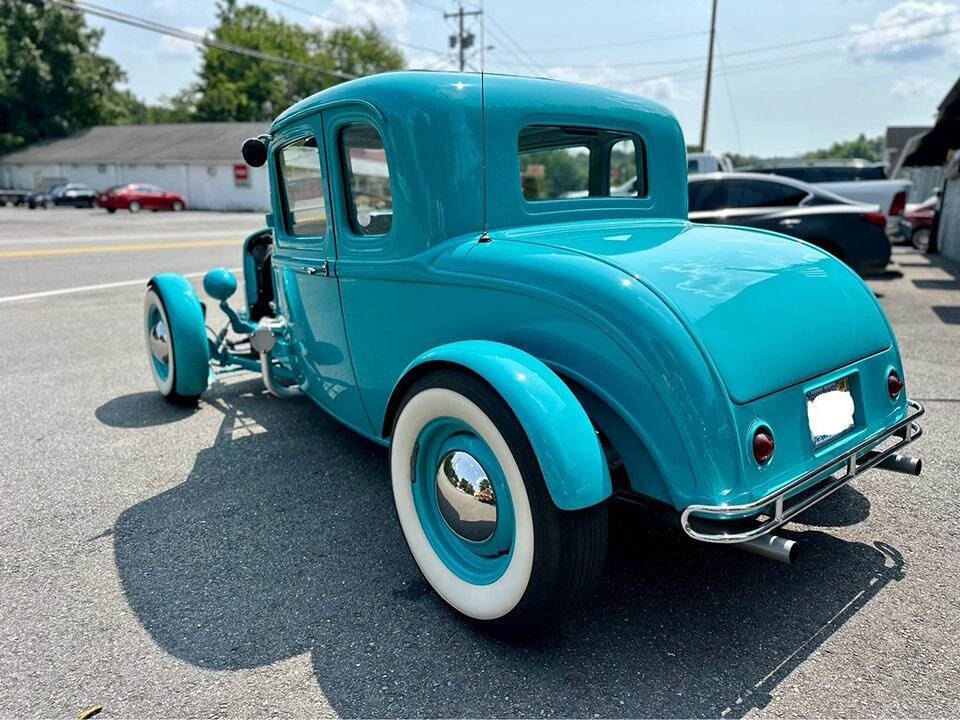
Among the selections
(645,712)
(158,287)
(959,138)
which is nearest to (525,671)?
(645,712)

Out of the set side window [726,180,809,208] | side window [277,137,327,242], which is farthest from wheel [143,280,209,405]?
side window [726,180,809,208]

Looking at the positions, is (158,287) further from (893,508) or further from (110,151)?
(110,151)

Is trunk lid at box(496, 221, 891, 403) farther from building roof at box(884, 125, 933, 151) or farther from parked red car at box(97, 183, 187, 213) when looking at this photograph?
building roof at box(884, 125, 933, 151)

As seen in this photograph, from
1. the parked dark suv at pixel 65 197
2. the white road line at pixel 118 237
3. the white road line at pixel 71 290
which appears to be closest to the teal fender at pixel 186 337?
the white road line at pixel 71 290

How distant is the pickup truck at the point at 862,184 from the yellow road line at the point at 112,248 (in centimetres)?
1279

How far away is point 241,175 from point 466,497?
3952 centimetres

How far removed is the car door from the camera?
3.41 meters

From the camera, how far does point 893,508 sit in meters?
3.29

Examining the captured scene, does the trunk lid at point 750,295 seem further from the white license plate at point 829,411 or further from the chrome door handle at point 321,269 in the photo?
the chrome door handle at point 321,269

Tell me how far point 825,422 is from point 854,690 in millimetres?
866

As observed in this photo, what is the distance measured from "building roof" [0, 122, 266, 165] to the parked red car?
4.35 metres

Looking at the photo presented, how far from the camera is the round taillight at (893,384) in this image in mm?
2840

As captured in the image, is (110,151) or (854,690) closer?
(854,690)

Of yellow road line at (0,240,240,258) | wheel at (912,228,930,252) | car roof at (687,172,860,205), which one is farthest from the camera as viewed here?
wheel at (912,228,930,252)
